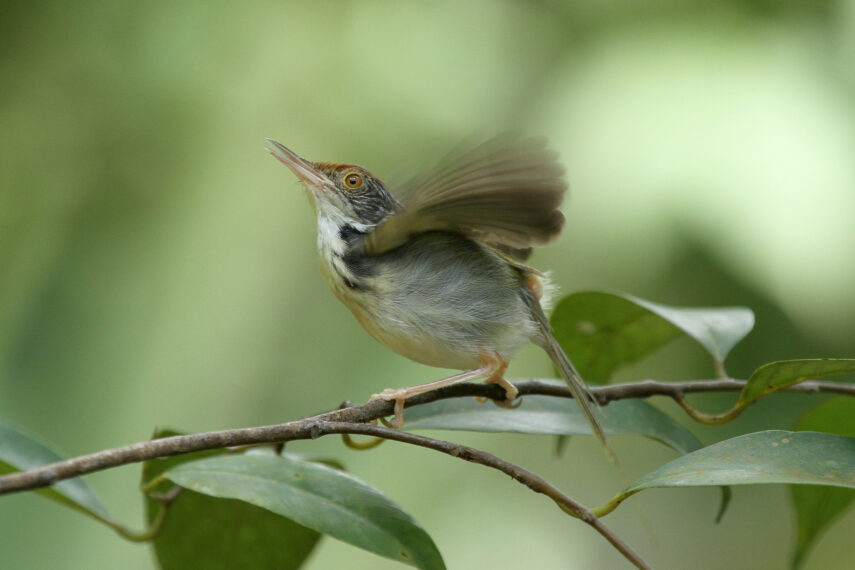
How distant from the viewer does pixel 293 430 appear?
4.12 ft

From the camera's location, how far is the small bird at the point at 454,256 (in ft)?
5.13

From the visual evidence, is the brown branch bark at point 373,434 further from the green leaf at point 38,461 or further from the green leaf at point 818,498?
the green leaf at point 38,461

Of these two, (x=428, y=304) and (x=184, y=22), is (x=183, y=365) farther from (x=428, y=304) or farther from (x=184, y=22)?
(x=428, y=304)

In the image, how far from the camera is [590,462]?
3.97 metres

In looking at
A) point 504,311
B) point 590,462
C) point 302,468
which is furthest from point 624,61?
point 302,468

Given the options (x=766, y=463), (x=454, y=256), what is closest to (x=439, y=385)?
(x=454, y=256)

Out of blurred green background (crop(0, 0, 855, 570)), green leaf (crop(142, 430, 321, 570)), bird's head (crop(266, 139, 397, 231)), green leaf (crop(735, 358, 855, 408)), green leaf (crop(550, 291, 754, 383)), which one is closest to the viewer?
green leaf (crop(735, 358, 855, 408))

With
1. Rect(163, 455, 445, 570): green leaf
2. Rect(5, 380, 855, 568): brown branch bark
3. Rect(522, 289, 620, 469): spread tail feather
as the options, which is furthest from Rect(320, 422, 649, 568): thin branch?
Rect(522, 289, 620, 469): spread tail feather

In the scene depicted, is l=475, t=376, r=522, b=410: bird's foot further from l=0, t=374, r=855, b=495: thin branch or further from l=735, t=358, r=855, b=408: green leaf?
l=735, t=358, r=855, b=408: green leaf

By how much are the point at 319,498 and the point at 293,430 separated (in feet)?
0.76

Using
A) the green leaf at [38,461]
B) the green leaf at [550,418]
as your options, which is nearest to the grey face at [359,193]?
the green leaf at [550,418]

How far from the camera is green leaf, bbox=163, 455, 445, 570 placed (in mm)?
1360

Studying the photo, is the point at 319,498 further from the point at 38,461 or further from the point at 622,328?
the point at 622,328

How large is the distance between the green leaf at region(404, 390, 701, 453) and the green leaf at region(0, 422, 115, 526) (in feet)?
1.91
